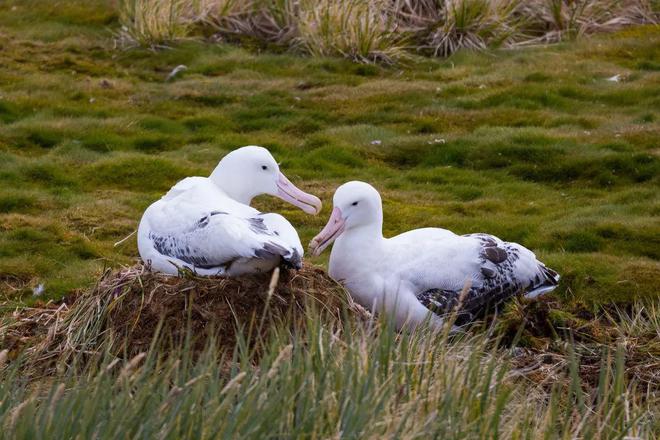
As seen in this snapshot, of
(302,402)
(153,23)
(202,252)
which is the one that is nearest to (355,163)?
(153,23)

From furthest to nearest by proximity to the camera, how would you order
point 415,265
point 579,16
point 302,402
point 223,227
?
point 579,16 → point 415,265 → point 223,227 → point 302,402

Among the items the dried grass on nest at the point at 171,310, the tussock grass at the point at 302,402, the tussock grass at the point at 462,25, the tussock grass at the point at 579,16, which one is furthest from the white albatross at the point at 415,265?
the tussock grass at the point at 579,16

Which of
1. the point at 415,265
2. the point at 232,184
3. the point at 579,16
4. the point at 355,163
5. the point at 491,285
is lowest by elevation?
the point at 355,163

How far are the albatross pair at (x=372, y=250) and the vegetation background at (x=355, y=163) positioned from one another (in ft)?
1.01

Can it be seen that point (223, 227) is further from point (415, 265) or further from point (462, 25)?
point (462, 25)

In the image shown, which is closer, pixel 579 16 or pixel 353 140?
pixel 353 140

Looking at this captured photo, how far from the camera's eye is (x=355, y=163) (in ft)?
37.1

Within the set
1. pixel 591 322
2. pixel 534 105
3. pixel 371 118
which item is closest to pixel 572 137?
pixel 534 105

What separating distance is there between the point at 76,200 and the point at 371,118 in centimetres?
384

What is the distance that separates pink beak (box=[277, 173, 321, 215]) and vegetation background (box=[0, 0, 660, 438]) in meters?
1.41

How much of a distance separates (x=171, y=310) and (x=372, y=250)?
56.8 inches

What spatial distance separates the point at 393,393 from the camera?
14.2 feet

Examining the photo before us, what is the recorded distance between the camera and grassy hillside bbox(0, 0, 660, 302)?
29.8ft

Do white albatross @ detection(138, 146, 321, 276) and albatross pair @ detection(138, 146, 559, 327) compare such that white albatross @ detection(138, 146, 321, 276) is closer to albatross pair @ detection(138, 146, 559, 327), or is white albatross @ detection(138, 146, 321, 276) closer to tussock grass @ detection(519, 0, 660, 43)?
albatross pair @ detection(138, 146, 559, 327)
